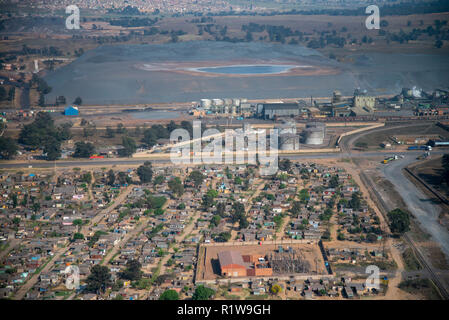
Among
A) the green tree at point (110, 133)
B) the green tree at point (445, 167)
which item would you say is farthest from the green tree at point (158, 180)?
the green tree at point (445, 167)

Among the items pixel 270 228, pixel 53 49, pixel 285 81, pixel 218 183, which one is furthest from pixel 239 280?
pixel 53 49

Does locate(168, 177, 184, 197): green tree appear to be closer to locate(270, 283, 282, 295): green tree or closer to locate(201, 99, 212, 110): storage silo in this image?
locate(270, 283, 282, 295): green tree

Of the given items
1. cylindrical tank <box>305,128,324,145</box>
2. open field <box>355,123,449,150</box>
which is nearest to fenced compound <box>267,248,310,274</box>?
cylindrical tank <box>305,128,324,145</box>

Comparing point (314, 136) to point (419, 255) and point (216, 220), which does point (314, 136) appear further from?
point (419, 255)

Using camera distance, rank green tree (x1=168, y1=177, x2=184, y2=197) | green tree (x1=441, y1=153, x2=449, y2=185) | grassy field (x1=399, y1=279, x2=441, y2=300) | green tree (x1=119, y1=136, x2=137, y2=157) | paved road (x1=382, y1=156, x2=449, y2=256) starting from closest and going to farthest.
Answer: grassy field (x1=399, y1=279, x2=441, y2=300) < paved road (x1=382, y1=156, x2=449, y2=256) < green tree (x1=168, y1=177, x2=184, y2=197) < green tree (x1=441, y1=153, x2=449, y2=185) < green tree (x1=119, y1=136, x2=137, y2=157)

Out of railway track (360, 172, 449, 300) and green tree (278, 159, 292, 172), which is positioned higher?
green tree (278, 159, 292, 172)

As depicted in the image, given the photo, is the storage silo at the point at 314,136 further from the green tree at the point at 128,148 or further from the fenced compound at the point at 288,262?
the fenced compound at the point at 288,262
